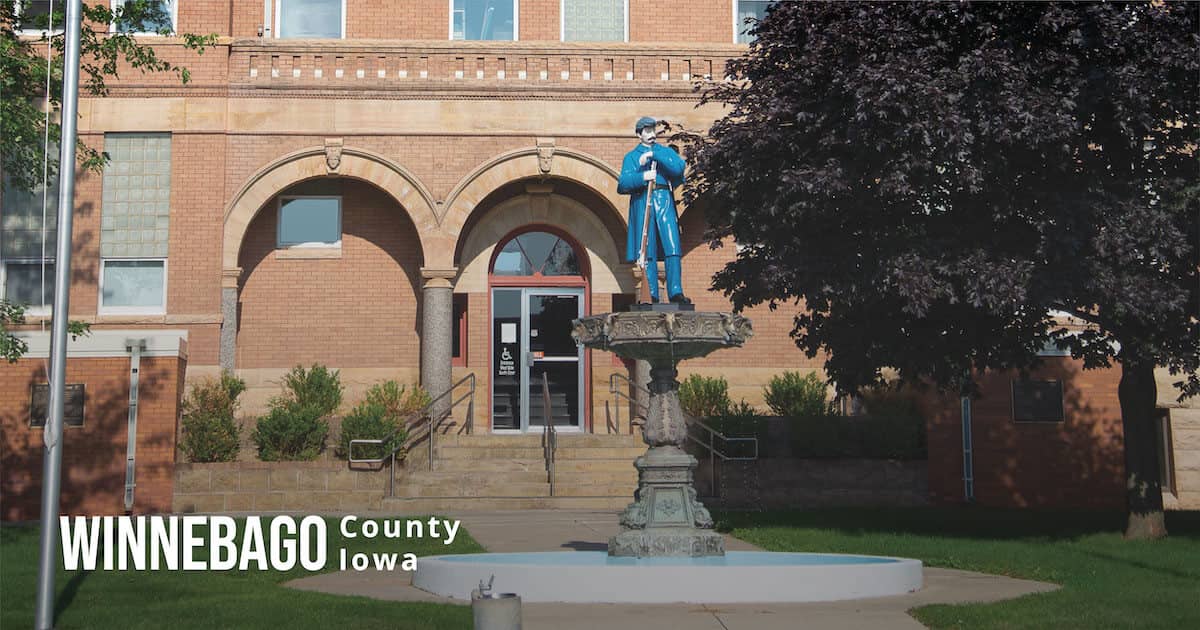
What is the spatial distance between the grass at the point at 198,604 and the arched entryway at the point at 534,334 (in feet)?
34.2

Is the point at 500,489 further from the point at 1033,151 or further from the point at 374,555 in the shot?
the point at 1033,151

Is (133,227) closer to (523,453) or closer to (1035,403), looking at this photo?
(523,453)

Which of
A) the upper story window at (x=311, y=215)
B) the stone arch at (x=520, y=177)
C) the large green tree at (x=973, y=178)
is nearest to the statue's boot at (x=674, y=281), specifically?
the large green tree at (x=973, y=178)

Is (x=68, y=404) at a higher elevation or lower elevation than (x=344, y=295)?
lower

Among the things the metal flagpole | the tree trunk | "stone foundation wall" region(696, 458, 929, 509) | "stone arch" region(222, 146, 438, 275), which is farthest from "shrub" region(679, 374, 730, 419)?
the metal flagpole

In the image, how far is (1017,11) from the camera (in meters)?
13.8

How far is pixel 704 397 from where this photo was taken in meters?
21.6

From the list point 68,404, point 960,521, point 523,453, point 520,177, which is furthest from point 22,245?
point 960,521

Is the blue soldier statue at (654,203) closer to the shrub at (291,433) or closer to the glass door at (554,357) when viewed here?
the shrub at (291,433)

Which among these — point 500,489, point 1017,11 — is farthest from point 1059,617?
point 500,489

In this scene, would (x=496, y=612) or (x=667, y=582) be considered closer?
(x=496, y=612)

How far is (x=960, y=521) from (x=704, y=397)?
5405 mm

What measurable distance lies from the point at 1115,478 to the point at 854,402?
4.36 meters

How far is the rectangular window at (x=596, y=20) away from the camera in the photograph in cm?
2392
